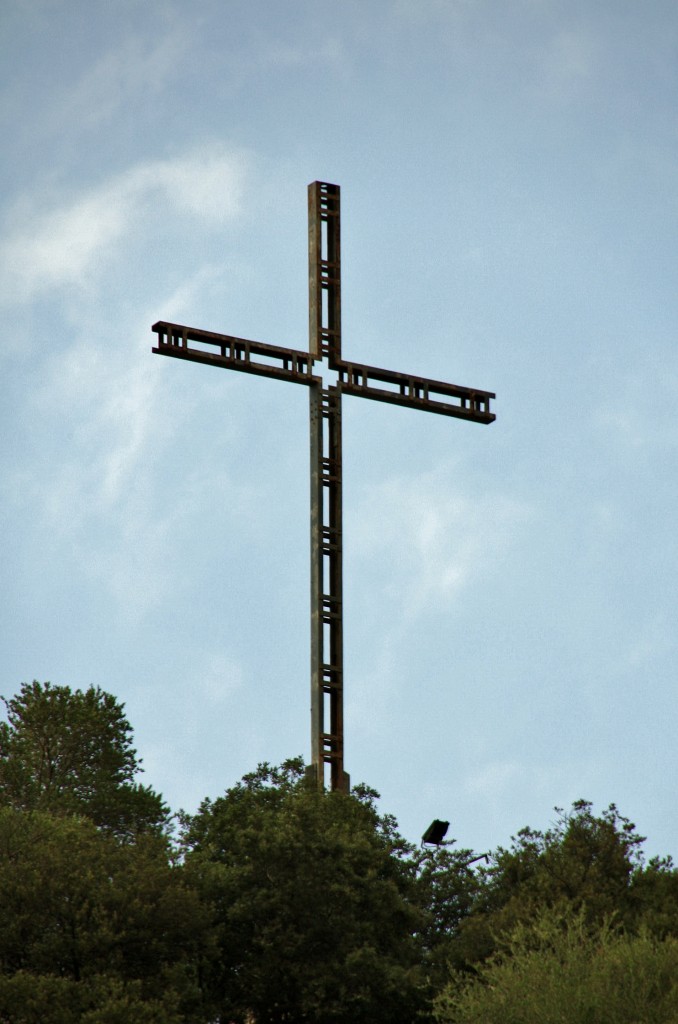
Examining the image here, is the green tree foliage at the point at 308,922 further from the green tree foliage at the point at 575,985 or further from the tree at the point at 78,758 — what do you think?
the tree at the point at 78,758

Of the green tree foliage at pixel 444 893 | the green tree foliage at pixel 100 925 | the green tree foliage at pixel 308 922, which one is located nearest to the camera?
the green tree foliage at pixel 100 925

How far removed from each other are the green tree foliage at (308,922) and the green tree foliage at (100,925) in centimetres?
137

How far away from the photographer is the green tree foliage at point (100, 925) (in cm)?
4325

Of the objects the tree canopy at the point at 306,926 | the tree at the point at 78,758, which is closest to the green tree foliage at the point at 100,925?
the tree canopy at the point at 306,926

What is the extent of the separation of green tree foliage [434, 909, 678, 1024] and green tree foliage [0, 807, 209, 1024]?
661cm

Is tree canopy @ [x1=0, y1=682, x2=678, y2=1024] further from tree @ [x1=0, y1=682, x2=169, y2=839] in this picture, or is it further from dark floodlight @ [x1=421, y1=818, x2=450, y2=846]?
tree @ [x1=0, y1=682, x2=169, y2=839]

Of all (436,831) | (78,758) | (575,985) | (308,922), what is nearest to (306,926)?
(308,922)

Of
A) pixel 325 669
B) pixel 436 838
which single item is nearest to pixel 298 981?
pixel 436 838

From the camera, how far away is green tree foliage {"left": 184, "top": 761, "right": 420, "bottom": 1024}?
45500 mm

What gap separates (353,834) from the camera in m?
47.8

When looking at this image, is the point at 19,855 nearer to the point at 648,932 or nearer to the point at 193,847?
the point at 193,847

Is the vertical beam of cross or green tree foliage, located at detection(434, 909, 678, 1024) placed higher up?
the vertical beam of cross

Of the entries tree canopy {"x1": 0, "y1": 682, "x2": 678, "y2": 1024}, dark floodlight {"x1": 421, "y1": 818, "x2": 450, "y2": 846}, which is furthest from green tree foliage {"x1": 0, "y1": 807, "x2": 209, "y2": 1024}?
dark floodlight {"x1": 421, "y1": 818, "x2": 450, "y2": 846}

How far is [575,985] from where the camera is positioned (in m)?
41.6
